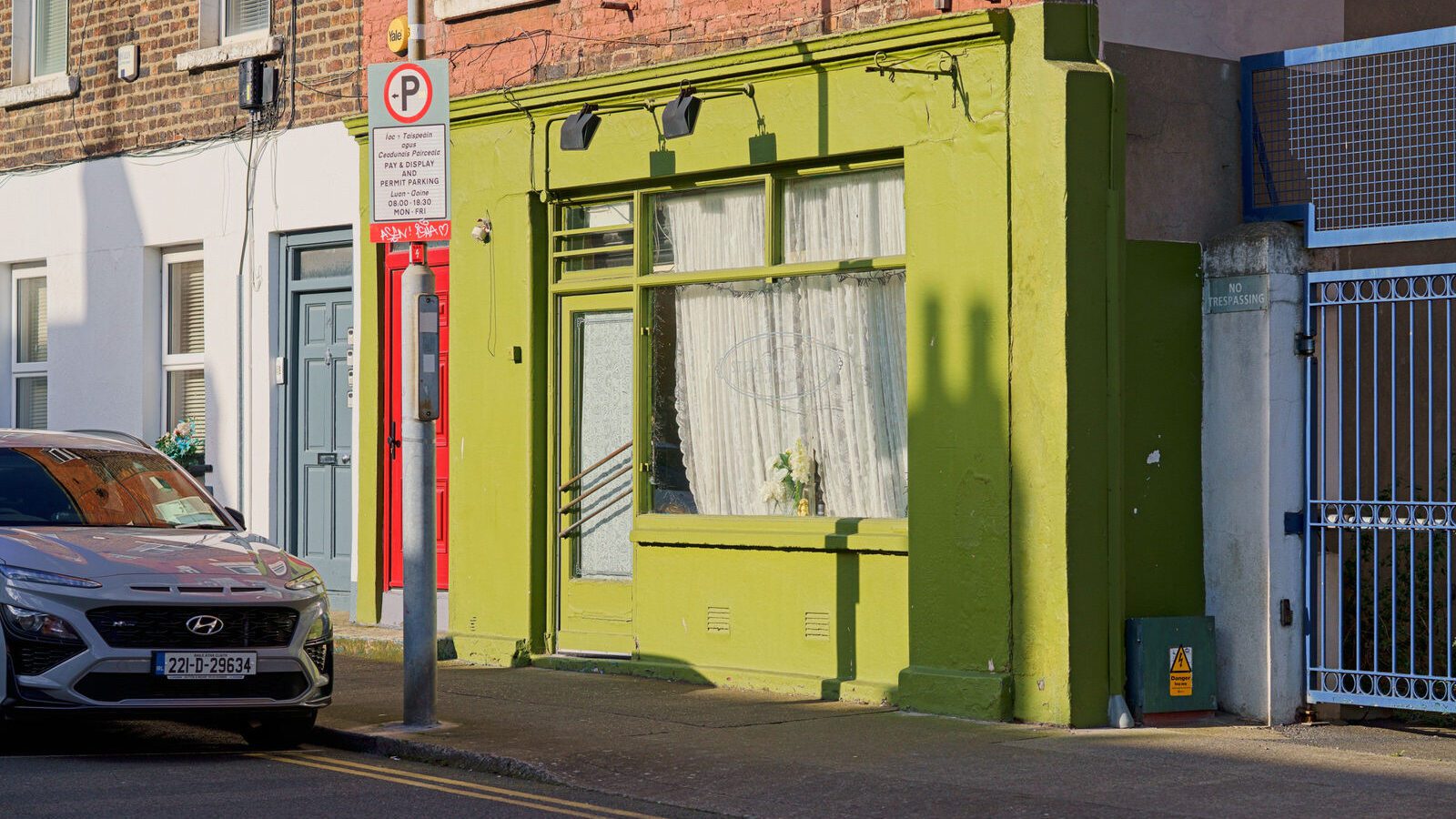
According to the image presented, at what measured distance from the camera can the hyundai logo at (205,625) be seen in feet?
29.5

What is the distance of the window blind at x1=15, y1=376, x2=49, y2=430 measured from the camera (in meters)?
18.1

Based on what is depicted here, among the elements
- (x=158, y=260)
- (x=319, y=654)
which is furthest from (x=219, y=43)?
(x=319, y=654)

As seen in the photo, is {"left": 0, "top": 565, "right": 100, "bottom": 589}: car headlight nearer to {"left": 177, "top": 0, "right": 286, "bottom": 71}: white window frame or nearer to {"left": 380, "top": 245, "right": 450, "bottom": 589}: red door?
{"left": 380, "top": 245, "right": 450, "bottom": 589}: red door

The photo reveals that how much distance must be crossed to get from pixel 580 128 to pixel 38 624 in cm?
511

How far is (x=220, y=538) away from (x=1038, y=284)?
14.8 feet

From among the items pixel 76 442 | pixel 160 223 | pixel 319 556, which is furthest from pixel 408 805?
pixel 160 223

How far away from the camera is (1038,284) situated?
33.7 ft

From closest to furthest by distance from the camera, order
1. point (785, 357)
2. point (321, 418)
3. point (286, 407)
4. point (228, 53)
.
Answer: point (785, 357) < point (321, 418) < point (286, 407) < point (228, 53)

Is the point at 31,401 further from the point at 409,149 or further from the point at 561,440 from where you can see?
the point at 409,149

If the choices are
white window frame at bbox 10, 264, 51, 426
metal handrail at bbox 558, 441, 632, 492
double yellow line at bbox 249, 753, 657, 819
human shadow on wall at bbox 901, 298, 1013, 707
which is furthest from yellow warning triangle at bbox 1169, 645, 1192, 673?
white window frame at bbox 10, 264, 51, 426

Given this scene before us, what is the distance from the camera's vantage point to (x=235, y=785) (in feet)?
27.8

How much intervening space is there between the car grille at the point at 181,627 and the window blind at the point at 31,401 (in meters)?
9.76

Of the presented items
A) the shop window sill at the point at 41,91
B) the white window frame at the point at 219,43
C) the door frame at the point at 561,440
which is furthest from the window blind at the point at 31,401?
the door frame at the point at 561,440

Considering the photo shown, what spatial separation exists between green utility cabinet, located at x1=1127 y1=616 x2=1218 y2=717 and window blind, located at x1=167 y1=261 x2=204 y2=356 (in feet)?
30.4
